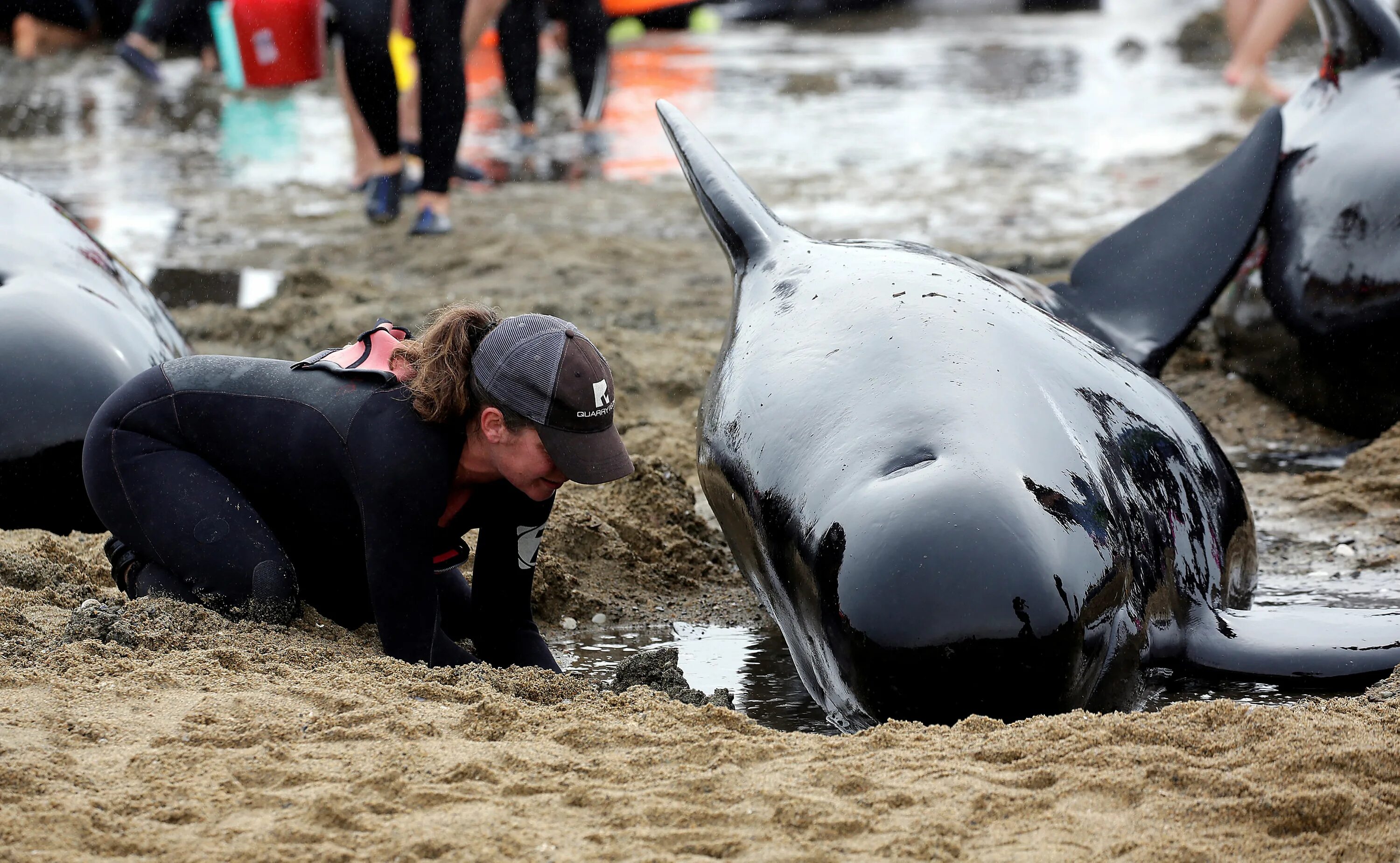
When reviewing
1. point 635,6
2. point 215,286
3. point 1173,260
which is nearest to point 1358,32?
point 1173,260

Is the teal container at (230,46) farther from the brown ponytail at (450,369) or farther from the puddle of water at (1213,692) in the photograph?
the puddle of water at (1213,692)

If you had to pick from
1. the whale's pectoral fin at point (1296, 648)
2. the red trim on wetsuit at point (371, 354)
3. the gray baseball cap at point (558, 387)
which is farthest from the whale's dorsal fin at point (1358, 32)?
the red trim on wetsuit at point (371, 354)

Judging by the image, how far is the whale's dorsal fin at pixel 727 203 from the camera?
4.98 m

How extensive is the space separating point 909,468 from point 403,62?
32.1 feet

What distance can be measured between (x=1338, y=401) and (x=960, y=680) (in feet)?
12.2

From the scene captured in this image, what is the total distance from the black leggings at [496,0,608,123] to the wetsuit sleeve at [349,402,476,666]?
8.98 m

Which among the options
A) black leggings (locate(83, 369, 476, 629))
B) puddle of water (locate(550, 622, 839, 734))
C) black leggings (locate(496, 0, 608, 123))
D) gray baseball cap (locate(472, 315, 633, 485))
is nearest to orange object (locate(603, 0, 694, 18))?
black leggings (locate(496, 0, 608, 123))

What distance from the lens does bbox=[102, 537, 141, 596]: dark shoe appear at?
4227mm

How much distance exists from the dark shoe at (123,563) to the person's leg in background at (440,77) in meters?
5.19

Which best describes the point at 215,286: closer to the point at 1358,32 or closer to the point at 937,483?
the point at 1358,32

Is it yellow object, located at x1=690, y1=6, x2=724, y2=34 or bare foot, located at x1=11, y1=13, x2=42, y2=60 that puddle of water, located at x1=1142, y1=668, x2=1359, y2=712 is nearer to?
bare foot, located at x1=11, y1=13, x2=42, y2=60

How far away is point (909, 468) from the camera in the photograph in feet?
11.4

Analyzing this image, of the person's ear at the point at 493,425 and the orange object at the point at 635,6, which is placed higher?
the person's ear at the point at 493,425

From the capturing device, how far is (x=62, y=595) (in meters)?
4.20
